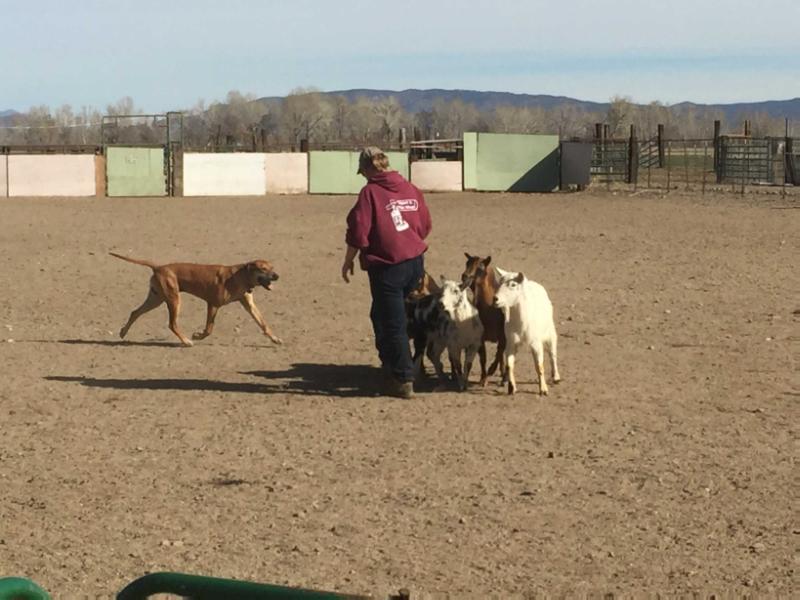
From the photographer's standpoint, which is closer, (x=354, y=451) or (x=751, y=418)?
(x=354, y=451)

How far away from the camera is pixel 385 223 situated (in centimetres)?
1087

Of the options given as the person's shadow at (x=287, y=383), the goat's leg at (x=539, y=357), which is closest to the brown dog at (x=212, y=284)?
the person's shadow at (x=287, y=383)

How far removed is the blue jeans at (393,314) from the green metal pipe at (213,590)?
761cm

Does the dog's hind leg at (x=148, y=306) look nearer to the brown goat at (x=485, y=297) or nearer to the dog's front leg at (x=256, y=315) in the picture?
the dog's front leg at (x=256, y=315)

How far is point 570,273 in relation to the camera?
1952 centimetres

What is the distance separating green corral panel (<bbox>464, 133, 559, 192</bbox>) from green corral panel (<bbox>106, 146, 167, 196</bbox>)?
397 inches

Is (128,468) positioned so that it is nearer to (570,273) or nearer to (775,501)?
(775,501)

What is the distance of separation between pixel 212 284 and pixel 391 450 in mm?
4968

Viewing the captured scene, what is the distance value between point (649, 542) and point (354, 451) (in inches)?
106

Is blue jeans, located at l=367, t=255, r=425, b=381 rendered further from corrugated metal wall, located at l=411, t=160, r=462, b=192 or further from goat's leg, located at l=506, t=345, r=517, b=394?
corrugated metal wall, located at l=411, t=160, r=462, b=192

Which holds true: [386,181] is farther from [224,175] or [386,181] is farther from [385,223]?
[224,175]

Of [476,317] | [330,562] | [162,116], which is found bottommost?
[330,562]

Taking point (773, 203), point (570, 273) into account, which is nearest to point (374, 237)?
point (570, 273)

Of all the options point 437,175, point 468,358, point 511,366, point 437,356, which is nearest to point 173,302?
point 437,356
